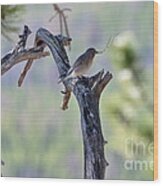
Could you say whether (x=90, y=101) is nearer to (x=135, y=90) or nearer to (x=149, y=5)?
(x=135, y=90)

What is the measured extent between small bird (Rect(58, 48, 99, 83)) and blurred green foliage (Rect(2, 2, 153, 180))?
19mm

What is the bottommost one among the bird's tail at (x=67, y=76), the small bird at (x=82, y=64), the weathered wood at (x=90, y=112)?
the weathered wood at (x=90, y=112)

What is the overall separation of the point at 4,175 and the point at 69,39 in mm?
518

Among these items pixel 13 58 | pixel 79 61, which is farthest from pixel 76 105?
pixel 13 58

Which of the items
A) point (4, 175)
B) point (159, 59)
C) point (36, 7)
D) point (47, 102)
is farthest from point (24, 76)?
point (159, 59)

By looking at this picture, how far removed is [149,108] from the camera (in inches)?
65.8

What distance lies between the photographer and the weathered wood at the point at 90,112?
171cm

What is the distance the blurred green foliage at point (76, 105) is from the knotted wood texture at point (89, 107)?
0.02 metres

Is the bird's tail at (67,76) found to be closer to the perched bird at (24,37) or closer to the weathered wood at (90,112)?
the weathered wood at (90,112)

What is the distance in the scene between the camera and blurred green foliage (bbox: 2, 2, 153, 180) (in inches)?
66.3

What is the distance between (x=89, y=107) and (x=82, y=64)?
0.48ft

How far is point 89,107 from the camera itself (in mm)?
1729

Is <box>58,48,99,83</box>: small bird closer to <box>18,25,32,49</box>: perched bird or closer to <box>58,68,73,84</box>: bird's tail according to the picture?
<box>58,68,73,84</box>: bird's tail

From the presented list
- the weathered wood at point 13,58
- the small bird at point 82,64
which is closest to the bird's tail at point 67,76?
the small bird at point 82,64
